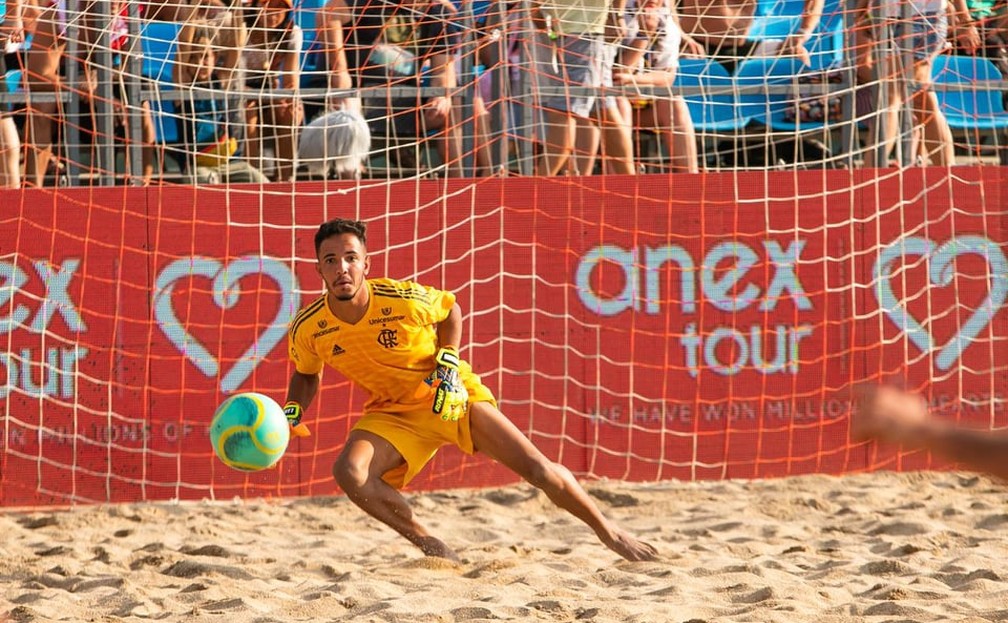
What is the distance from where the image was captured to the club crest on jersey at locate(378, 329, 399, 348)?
612cm

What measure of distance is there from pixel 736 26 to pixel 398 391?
13.4 ft

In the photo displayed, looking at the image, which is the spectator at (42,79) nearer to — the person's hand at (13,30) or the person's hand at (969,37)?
the person's hand at (13,30)

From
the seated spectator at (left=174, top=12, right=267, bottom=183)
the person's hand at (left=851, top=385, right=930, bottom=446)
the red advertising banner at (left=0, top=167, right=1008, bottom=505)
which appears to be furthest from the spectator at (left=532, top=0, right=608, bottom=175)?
the person's hand at (left=851, top=385, right=930, bottom=446)

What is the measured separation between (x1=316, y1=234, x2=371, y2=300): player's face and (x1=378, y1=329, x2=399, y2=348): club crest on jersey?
0.29m

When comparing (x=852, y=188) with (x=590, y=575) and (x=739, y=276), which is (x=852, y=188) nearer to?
(x=739, y=276)

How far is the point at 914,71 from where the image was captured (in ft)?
29.0

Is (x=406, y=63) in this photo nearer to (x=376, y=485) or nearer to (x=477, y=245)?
(x=477, y=245)

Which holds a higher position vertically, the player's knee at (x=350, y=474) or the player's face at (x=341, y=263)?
the player's face at (x=341, y=263)

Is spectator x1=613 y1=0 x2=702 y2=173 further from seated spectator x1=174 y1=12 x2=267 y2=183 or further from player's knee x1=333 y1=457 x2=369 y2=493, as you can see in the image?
player's knee x1=333 y1=457 x2=369 y2=493

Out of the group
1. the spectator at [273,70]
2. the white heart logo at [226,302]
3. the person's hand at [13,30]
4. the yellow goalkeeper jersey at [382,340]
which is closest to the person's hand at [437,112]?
the spectator at [273,70]

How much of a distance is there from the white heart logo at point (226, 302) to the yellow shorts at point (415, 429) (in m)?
2.03

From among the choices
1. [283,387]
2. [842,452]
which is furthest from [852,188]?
[283,387]

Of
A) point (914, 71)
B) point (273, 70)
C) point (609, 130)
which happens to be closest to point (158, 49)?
point (273, 70)

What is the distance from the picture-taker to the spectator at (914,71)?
28.5ft
